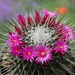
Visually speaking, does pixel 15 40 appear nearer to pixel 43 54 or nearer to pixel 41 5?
pixel 43 54

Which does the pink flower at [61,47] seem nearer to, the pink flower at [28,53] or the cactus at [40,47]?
the cactus at [40,47]

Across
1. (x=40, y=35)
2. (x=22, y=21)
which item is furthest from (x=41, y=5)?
(x=40, y=35)

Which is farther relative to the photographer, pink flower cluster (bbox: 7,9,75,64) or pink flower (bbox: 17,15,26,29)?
pink flower (bbox: 17,15,26,29)

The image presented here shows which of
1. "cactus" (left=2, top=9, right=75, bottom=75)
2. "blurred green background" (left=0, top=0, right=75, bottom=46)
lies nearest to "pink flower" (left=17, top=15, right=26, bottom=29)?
"cactus" (left=2, top=9, right=75, bottom=75)

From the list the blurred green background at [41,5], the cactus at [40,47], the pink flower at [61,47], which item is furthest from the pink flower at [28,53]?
the blurred green background at [41,5]

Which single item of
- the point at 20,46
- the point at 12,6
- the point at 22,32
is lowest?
the point at 20,46

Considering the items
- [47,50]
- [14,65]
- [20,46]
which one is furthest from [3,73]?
[47,50]

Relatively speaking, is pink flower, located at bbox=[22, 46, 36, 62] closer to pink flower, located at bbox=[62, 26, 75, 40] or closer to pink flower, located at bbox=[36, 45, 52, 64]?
pink flower, located at bbox=[36, 45, 52, 64]

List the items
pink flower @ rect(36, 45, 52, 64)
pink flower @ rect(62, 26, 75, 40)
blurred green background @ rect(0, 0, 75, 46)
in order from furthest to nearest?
blurred green background @ rect(0, 0, 75, 46) → pink flower @ rect(62, 26, 75, 40) → pink flower @ rect(36, 45, 52, 64)

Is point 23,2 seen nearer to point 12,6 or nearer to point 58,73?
point 12,6
